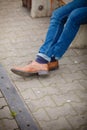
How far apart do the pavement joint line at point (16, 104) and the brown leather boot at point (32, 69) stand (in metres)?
0.19

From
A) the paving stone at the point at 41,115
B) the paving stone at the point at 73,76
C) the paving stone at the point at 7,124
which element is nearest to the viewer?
the paving stone at the point at 7,124

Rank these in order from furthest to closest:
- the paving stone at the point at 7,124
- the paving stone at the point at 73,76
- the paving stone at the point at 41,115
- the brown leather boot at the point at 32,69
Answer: the paving stone at the point at 73,76 < the brown leather boot at the point at 32,69 < the paving stone at the point at 41,115 < the paving stone at the point at 7,124

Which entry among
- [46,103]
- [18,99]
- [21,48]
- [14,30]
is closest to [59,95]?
[46,103]

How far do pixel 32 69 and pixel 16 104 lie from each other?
702mm

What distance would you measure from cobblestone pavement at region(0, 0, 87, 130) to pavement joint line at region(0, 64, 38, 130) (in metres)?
0.06

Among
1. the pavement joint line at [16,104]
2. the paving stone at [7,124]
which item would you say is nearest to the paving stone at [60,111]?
the pavement joint line at [16,104]

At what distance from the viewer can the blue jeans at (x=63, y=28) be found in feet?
15.3

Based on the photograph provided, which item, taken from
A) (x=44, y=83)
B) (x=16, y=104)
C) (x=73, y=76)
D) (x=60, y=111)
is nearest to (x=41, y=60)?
(x=44, y=83)

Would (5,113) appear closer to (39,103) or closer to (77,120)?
(39,103)

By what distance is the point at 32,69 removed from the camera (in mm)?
4676

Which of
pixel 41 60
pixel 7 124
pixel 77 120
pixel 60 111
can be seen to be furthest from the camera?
pixel 41 60

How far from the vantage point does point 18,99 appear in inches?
167

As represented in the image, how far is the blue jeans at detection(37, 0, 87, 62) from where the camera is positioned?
15.3 ft

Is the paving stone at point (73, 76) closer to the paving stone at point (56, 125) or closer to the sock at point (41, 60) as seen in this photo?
the sock at point (41, 60)
